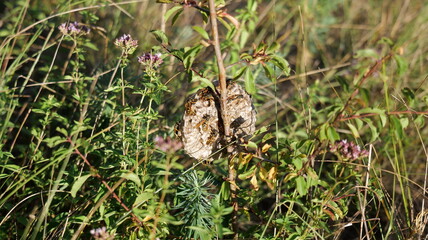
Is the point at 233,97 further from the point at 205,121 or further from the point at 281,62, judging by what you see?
the point at 281,62

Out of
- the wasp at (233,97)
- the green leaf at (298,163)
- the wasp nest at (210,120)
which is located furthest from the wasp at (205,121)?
the green leaf at (298,163)

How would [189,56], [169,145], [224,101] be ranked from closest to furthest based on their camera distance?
[169,145] → [189,56] → [224,101]

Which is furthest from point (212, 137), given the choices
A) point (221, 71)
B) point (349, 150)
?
point (349, 150)

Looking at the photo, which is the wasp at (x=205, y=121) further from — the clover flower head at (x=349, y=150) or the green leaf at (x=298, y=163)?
the clover flower head at (x=349, y=150)

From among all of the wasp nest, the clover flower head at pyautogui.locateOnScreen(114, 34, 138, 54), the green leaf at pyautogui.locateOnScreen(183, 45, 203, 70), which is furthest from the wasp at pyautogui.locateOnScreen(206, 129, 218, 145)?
the clover flower head at pyautogui.locateOnScreen(114, 34, 138, 54)

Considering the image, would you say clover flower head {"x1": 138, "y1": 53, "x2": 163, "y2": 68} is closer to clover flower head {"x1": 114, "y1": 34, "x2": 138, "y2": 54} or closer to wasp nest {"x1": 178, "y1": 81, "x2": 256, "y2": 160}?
clover flower head {"x1": 114, "y1": 34, "x2": 138, "y2": 54}

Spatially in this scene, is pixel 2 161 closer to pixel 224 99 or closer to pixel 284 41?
pixel 224 99
